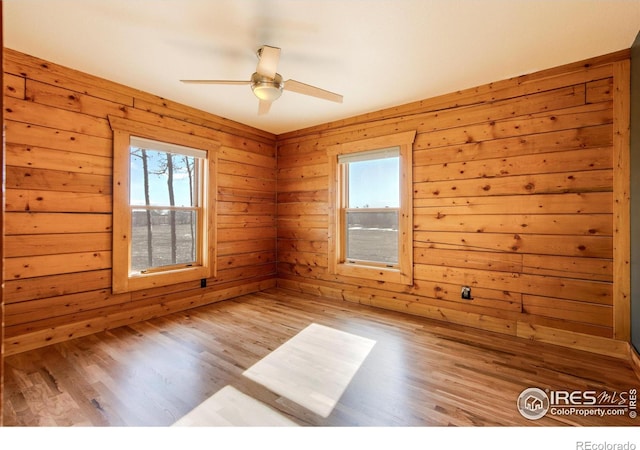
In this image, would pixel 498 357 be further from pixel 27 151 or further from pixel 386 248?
pixel 27 151

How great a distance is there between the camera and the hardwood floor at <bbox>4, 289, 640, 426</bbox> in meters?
1.67

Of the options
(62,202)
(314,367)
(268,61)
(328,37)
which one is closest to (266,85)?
(268,61)

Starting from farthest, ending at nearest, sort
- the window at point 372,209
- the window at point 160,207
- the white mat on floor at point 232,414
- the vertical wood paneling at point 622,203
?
the window at point 372,209 → the window at point 160,207 → the vertical wood paneling at point 622,203 → the white mat on floor at point 232,414

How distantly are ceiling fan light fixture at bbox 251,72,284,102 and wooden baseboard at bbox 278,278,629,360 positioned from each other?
8.56 ft

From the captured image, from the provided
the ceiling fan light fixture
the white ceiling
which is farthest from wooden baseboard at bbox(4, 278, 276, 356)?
the ceiling fan light fixture

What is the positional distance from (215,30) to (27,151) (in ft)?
6.22

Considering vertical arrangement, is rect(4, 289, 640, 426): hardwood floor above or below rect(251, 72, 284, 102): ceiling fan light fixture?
below

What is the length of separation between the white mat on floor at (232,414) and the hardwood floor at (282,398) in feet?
0.16

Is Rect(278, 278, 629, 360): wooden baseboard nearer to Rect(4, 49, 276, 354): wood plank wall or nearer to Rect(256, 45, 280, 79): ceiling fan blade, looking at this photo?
Rect(4, 49, 276, 354): wood plank wall

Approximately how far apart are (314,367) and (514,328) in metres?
1.99

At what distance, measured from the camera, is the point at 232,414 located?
169 cm

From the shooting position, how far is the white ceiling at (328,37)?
1.92 m

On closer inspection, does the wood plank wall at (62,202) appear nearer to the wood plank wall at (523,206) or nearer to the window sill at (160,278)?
the window sill at (160,278)

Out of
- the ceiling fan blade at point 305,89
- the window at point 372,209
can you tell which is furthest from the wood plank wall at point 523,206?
the ceiling fan blade at point 305,89
